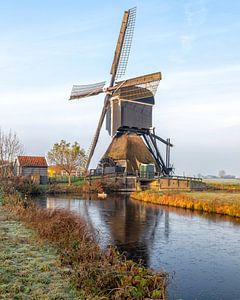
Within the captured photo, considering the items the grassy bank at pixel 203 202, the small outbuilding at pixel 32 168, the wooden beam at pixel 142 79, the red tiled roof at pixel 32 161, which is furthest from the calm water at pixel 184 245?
the wooden beam at pixel 142 79

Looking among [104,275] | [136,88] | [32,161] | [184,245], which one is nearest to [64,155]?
[32,161]

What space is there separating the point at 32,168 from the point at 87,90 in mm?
12055

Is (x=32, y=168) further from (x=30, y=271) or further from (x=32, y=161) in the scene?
(x=30, y=271)

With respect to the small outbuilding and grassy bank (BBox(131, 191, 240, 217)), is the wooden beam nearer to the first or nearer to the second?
the small outbuilding

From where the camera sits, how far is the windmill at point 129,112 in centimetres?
4191

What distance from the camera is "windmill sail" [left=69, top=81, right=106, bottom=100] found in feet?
148

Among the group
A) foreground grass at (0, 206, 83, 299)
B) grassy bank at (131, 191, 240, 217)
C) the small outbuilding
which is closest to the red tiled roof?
the small outbuilding

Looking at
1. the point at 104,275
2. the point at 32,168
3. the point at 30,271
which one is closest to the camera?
the point at 104,275

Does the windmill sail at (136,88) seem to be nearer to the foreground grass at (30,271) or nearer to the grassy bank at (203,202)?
the grassy bank at (203,202)

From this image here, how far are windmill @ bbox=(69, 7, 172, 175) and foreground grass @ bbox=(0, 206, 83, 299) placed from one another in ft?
107

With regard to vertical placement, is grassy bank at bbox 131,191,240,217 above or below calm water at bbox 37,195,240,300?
above

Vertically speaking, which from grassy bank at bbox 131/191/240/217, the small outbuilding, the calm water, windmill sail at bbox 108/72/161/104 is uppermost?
windmill sail at bbox 108/72/161/104

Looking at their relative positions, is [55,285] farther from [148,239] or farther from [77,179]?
[77,179]

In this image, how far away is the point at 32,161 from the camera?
4219 centimetres
